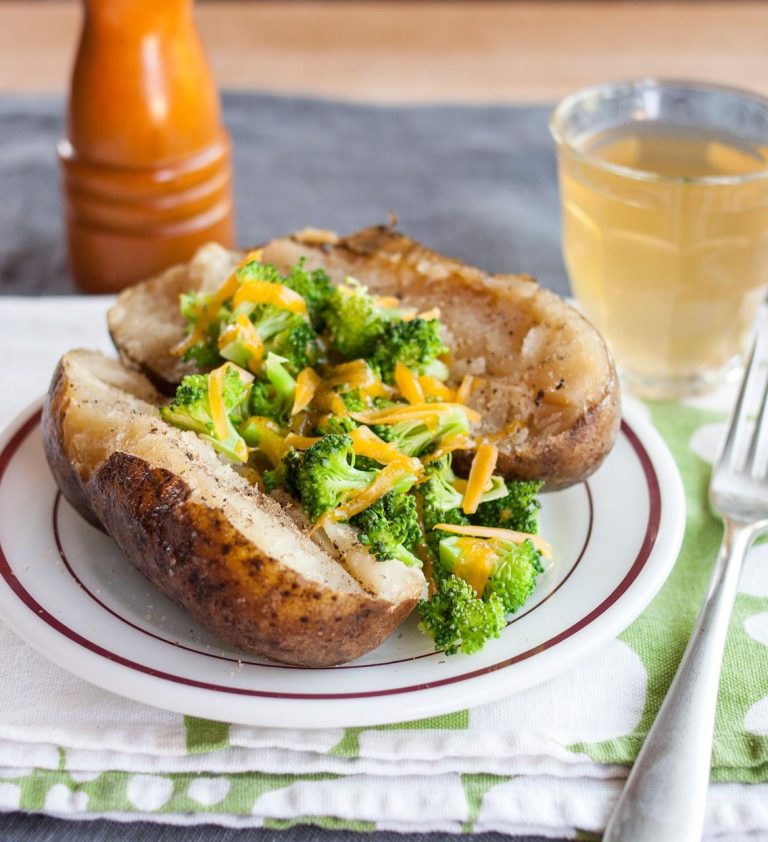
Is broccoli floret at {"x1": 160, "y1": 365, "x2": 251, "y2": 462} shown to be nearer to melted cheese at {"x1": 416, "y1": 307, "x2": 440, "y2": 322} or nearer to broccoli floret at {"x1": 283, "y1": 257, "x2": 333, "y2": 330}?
broccoli floret at {"x1": 283, "y1": 257, "x2": 333, "y2": 330}

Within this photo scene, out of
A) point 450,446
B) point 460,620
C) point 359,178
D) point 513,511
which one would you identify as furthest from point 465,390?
point 359,178

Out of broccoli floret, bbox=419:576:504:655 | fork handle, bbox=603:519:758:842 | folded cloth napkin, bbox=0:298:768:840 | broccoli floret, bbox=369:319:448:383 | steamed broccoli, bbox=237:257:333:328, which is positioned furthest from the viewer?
steamed broccoli, bbox=237:257:333:328

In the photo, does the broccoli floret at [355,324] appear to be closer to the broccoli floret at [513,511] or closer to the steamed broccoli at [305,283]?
the steamed broccoli at [305,283]

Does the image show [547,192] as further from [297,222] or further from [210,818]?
[210,818]

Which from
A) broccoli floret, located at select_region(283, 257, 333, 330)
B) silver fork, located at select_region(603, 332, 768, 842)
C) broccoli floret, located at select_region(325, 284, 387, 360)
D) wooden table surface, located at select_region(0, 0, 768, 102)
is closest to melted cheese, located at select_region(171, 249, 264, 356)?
broccoli floret, located at select_region(283, 257, 333, 330)

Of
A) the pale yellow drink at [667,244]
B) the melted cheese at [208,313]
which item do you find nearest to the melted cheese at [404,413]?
the melted cheese at [208,313]

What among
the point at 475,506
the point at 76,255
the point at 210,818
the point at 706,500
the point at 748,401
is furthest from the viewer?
the point at 76,255

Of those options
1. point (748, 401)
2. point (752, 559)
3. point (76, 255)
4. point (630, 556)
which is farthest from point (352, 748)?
point (76, 255)
